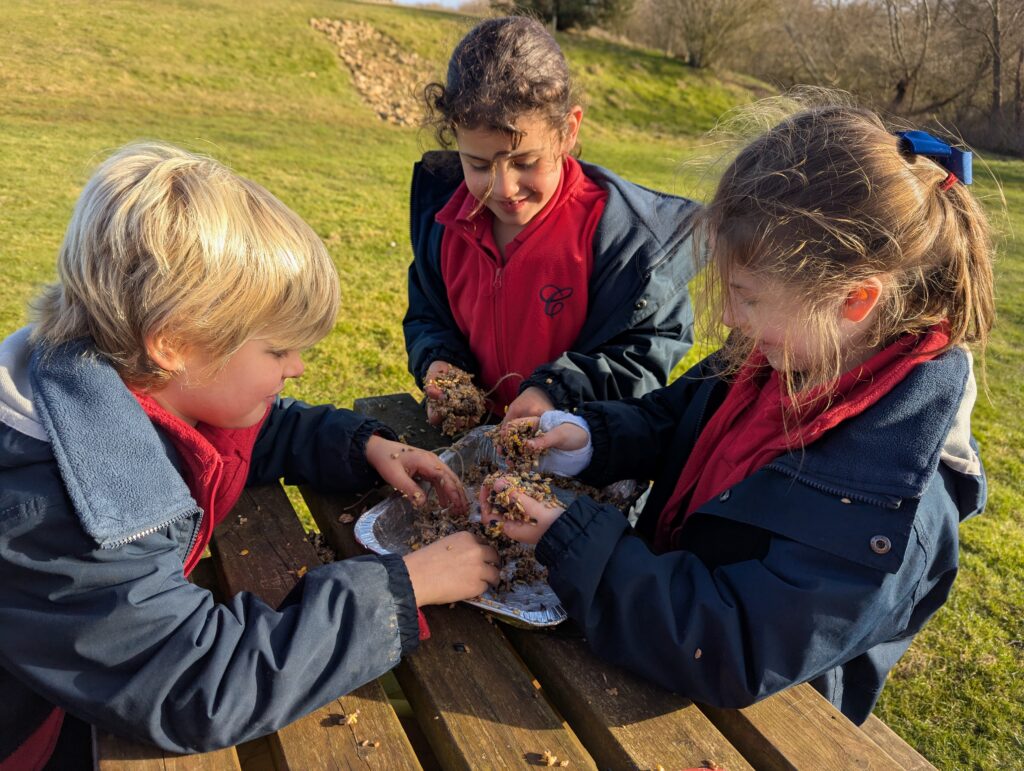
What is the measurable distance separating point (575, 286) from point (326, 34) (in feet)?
90.2

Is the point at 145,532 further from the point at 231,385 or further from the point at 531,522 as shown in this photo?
the point at 531,522

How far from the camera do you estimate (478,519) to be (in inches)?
94.3

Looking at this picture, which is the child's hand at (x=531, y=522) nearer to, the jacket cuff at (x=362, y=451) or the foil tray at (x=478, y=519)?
the foil tray at (x=478, y=519)

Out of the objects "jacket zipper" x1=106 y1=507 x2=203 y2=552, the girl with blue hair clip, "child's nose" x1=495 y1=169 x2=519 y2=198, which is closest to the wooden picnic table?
the girl with blue hair clip

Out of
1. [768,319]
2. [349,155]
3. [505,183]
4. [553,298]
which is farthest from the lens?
[349,155]

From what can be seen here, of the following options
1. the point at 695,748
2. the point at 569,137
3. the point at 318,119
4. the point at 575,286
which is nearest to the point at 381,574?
the point at 695,748

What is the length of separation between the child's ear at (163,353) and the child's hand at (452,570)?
0.74m

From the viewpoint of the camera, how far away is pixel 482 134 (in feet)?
9.63

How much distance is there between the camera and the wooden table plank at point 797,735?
1716mm

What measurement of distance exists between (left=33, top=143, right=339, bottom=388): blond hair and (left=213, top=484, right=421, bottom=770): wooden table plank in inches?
24.3

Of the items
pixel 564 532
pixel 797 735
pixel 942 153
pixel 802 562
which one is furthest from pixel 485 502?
pixel 942 153

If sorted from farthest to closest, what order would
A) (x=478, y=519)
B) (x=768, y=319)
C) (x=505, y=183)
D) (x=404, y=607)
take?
(x=505, y=183)
(x=478, y=519)
(x=768, y=319)
(x=404, y=607)

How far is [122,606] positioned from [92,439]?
13.9 inches

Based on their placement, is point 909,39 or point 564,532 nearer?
point 564,532
